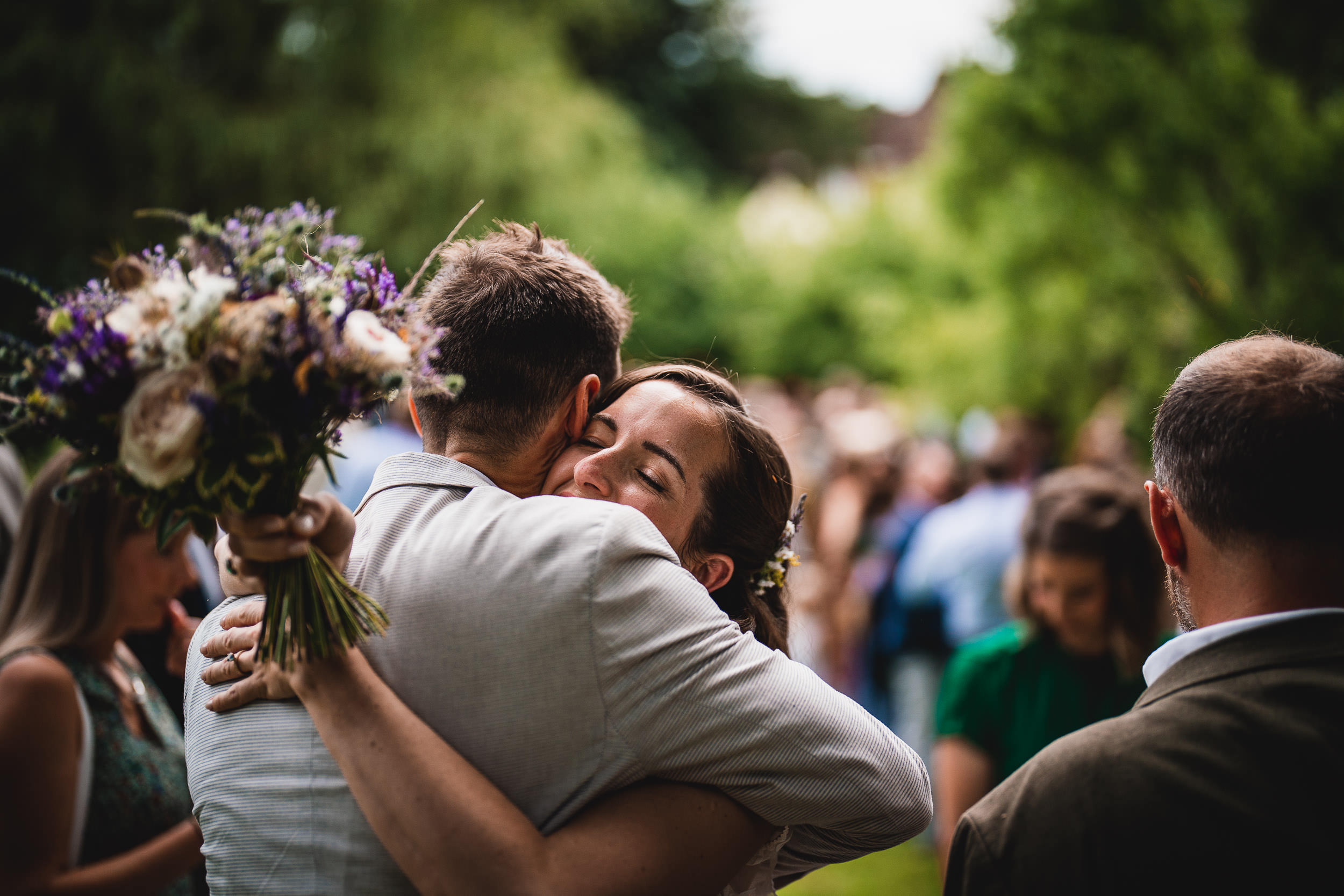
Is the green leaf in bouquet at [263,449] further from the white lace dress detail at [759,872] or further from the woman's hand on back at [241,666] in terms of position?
the white lace dress detail at [759,872]

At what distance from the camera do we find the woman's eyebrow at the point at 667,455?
7.78ft

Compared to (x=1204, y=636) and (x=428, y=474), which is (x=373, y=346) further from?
(x=1204, y=636)

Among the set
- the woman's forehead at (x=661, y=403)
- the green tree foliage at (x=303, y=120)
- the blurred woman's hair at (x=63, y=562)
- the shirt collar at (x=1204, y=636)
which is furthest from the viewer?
the green tree foliage at (x=303, y=120)

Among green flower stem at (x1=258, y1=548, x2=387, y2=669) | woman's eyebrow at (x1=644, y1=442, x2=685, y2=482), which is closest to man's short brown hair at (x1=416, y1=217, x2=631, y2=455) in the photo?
woman's eyebrow at (x1=644, y1=442, x2=685, y2=482)

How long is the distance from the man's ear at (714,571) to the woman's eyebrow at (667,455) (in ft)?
0.80

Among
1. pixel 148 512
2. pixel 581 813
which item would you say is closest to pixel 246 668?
pixel 148 512

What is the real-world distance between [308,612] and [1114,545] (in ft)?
9.89

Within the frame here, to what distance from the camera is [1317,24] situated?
185 inches

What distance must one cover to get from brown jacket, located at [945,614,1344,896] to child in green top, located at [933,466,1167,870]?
1853 millimetres

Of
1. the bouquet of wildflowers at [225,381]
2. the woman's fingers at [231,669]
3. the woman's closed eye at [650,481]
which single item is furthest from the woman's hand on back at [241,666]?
the woman's closed eye at [650,481]

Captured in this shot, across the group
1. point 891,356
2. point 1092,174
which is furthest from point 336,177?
point 1092,174

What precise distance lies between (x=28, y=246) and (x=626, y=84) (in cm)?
3180

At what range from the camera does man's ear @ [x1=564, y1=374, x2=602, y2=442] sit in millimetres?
2299

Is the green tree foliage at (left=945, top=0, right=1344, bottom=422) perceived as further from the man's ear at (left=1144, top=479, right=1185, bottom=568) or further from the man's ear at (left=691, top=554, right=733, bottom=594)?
the man's ear at (left=691, top=554, right=733, bottom=594)
